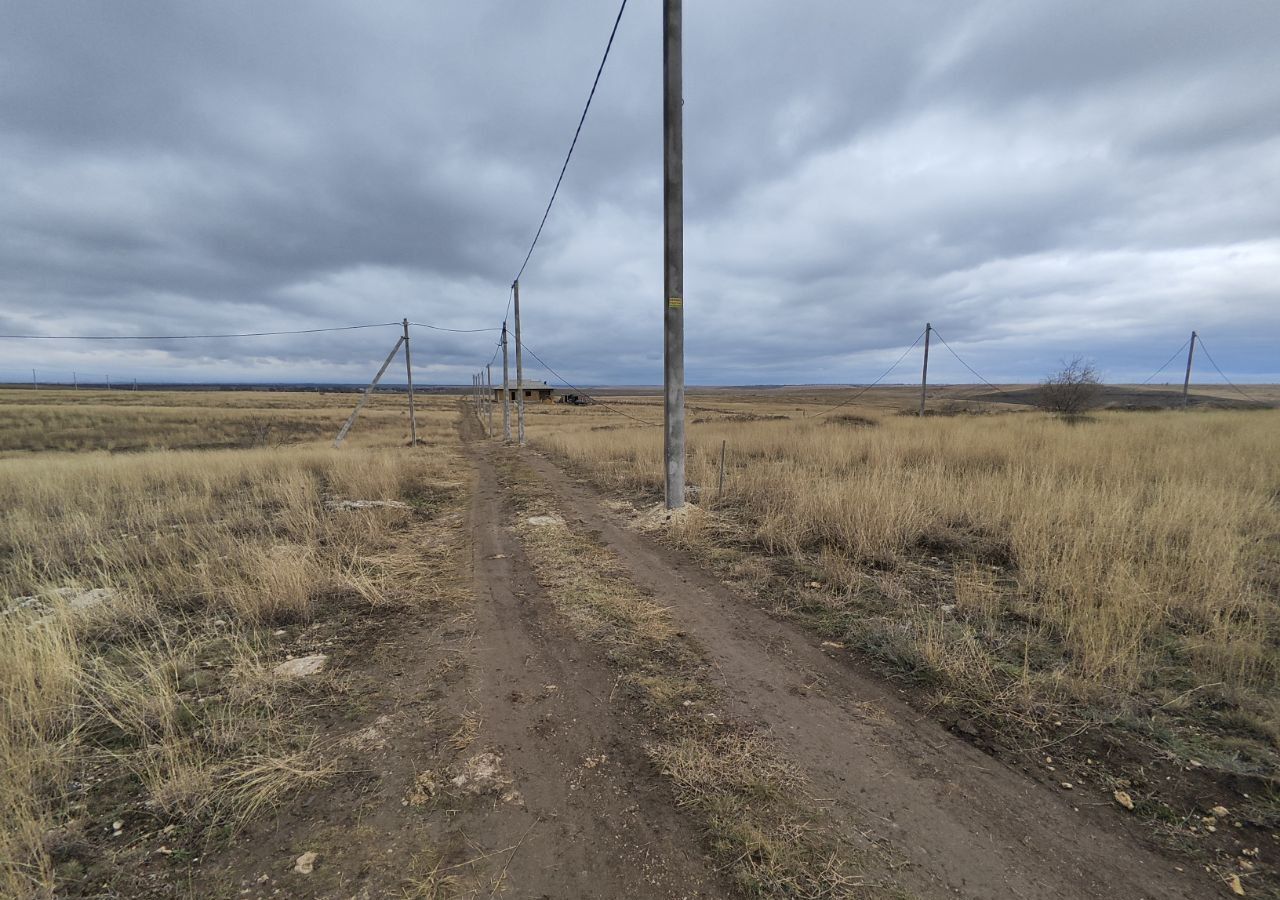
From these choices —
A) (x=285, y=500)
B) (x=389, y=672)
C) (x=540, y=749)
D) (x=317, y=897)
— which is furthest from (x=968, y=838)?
(x=285, y=500)

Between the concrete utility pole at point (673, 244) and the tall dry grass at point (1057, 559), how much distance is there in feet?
3.97

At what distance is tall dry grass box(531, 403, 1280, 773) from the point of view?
3.33 meters

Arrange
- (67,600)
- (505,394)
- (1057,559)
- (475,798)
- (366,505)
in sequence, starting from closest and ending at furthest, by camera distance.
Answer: (475,798)
(67,600)
(1057,559)
(366,505)
(505,394)

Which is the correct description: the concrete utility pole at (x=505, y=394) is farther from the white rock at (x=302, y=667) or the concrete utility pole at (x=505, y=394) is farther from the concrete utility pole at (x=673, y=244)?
the white rock at (x=302, y=667)

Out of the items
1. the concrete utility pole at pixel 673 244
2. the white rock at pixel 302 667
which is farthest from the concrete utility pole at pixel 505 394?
the white rock at pixel 302 667

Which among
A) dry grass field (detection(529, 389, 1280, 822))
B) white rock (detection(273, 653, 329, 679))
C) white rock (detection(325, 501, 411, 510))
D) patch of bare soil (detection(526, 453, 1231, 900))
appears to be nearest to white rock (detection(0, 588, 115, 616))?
white rock (detection(273, 653, 329, 679))

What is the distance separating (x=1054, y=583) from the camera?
4480 mm

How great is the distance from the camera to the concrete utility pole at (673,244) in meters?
7.15

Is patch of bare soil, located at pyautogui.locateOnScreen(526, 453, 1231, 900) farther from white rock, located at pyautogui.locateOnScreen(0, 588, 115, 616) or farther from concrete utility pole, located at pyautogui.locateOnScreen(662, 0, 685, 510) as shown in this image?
white rock, located at pyautogui.locateOnScreen(0, 588, 115, 616)

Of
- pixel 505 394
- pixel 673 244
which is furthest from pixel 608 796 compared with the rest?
pixel 505 394

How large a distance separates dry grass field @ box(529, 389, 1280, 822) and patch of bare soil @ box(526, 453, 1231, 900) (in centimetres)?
43

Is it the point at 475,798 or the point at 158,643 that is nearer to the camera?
the point at 475,798

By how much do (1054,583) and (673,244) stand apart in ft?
20.8

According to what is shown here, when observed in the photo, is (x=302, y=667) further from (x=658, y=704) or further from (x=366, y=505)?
(x=366, y=505)
